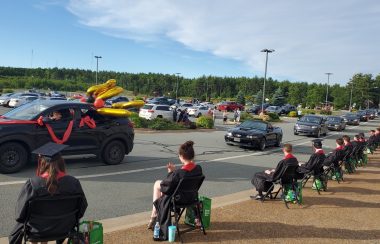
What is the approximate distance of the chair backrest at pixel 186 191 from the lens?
6047 millimetres

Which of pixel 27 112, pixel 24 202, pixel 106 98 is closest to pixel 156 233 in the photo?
pixel 24 202

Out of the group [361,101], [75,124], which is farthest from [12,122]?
[361,101]

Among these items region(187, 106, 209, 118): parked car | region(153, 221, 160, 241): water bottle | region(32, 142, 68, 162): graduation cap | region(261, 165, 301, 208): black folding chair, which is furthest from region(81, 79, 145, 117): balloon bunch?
region(187, 106, 209, 118): parked car

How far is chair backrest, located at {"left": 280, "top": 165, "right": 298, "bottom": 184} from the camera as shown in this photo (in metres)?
8.58

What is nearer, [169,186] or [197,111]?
[169,186]

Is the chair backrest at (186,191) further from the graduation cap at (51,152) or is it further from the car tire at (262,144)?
the car tire at (262,144)

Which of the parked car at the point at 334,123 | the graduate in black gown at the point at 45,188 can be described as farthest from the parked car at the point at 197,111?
the graduate in black gown at the point at 45,188

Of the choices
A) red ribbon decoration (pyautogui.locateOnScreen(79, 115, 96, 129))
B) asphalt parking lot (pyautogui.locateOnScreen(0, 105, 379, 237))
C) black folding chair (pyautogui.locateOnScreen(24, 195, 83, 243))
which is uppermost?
red ribbon decoration (pyautogui.locateOnScreen(79, 115, 96, 129))

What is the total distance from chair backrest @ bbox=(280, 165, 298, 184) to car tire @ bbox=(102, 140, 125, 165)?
18.5 feet

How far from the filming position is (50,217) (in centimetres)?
440

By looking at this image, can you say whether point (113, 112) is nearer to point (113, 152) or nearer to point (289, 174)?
point (113, 152)

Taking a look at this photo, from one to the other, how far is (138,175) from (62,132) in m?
2.33

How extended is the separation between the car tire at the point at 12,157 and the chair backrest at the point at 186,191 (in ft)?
18.9

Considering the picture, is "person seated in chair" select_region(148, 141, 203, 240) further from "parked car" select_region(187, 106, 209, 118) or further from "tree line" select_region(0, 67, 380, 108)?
"tree line" select_region(0, 67, 380, 108)
